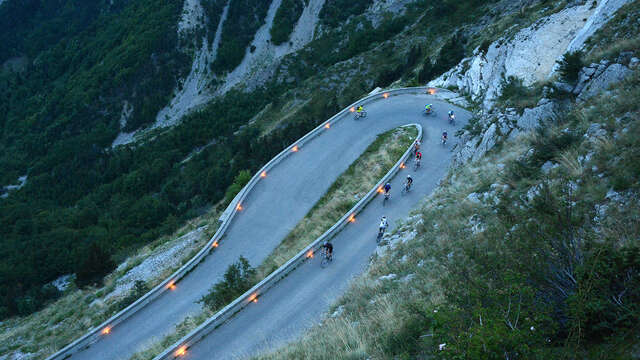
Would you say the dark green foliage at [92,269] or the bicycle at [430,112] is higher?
the dark green foliage at [92,269]

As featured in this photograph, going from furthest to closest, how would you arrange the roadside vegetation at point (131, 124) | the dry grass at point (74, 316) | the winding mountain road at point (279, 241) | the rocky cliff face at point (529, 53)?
the roadside vegetation at point (131, 124), the rocky cliff face at point (529, 53), the dry grass at point (74, 316), the winding mountain road at point (279, 241)

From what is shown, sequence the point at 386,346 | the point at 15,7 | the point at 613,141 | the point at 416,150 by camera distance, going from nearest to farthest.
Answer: the point at 386,346 < the point at 613,141 < the point at 416,150 < the point at 15,7

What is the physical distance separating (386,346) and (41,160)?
9497 centimetres

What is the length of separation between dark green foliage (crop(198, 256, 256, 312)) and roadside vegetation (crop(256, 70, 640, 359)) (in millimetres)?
5782

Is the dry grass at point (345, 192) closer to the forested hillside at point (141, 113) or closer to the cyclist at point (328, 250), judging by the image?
the cyclist at point (328, 250)

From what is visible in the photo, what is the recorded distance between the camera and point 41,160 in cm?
7875

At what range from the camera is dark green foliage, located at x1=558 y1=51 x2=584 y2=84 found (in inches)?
460

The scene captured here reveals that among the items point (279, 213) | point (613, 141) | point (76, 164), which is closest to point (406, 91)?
point (279, 213)

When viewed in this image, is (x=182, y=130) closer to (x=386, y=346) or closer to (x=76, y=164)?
(x=76, y=164)

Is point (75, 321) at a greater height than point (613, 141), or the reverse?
point (613, 141)

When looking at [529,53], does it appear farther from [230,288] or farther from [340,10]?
[340,10]

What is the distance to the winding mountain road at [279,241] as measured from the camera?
40.0ft

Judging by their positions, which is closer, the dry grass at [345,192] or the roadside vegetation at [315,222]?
the roadside vegetation at [315,222]

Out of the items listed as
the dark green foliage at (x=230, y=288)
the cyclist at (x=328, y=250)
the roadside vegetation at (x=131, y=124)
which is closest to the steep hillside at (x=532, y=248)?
the cyclist at (x=328, y=250)
